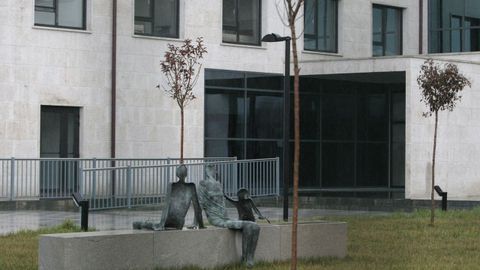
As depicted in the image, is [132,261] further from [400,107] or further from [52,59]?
[400,107]

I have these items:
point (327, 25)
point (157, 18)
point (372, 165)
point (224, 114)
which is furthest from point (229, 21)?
point (372, 165)

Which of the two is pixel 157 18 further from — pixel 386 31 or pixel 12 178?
pixel 386 31

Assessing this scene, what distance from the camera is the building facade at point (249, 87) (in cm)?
3353

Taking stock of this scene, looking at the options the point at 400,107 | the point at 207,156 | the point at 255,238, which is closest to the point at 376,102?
the point at 400,107

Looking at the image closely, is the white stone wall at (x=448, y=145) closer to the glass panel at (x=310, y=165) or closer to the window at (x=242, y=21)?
the glass panel at (x=310, y=165)

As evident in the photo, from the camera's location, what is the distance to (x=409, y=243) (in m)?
19.1

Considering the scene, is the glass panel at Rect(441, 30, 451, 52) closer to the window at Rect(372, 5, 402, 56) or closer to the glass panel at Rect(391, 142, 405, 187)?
the window at Rect(372, 5, 402, 56)

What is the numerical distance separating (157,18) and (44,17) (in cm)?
415

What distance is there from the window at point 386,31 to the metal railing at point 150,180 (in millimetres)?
9983

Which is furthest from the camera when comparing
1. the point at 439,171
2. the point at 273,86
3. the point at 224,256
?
the point at 273,86

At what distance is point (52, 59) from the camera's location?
33.5m

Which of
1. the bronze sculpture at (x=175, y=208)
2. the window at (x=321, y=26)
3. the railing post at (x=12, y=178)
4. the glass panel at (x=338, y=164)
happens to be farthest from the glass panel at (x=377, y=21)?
the bronze sculpture at (x=175, y=208)

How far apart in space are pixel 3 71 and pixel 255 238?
19.1 metres

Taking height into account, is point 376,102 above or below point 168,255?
above
